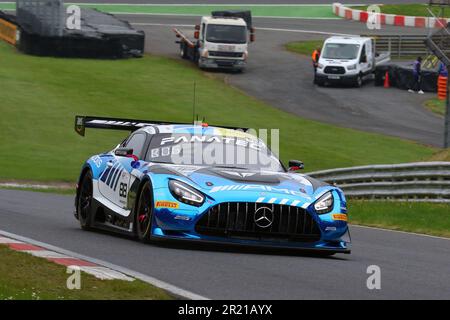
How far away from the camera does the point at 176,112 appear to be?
40.0 meters

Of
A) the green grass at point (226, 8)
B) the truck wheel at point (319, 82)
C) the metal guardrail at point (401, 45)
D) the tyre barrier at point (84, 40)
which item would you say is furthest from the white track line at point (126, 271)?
the green grass at point (226, 8)

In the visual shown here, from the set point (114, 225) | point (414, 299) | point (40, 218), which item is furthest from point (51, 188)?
point (414, 299)

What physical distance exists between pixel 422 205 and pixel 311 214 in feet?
29.8

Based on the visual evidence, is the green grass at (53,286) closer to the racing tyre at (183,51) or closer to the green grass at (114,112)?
the green grass at (114,112)

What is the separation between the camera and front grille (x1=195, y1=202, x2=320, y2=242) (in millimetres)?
10961

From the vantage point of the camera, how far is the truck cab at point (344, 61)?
157 feet

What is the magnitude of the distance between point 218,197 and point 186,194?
0.97ft

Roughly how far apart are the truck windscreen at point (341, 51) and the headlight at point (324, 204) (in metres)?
36.9

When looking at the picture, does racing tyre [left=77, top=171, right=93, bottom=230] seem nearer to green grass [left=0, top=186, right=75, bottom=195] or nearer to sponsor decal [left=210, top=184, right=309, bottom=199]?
sponsor decal [left=210, top=184, right=309, bottom=199]

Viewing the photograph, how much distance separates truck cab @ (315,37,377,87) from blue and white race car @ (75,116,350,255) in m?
35.4

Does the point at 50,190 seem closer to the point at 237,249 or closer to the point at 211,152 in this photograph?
the point at 211,152
